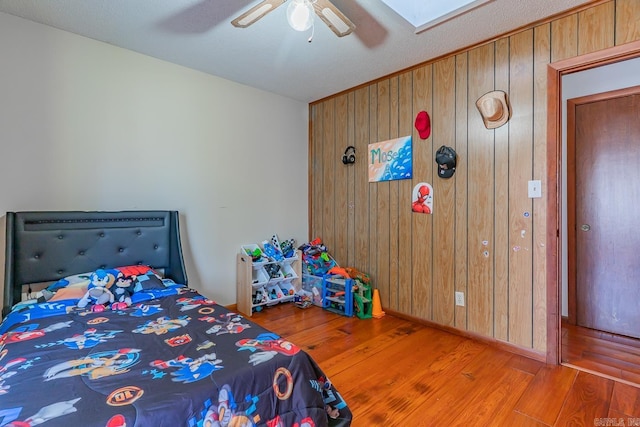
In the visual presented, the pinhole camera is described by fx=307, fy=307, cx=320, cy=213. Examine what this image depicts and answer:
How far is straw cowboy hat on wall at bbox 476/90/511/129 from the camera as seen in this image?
7.77 feet

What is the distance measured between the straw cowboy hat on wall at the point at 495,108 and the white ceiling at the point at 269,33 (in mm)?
467

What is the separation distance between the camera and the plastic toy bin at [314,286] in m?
3.52

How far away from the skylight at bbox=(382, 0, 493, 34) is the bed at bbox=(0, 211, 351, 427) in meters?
2.26

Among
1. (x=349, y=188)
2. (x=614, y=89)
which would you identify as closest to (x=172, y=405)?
(x=349, y=188)

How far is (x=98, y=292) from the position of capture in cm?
203

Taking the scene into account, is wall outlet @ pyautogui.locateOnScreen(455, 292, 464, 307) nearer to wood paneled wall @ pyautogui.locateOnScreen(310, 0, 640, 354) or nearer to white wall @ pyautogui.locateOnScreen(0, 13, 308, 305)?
wood paneled wall @ pyautogui.locateOnScreen(310, 0, 640, 354)

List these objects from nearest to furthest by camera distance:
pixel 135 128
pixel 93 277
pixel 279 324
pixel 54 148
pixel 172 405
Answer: pixel 172 405 → pixel 93 277 → pixel 54 148 → pixel 135 128 → pixel 279 324

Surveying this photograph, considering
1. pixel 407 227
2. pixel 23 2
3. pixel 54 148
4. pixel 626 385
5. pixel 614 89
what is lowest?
pixel 626 385

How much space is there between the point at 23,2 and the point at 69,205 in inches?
54.5

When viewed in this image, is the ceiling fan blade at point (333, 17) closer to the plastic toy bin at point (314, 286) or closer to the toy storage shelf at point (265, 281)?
the toy storage shelf at point (265, 281)

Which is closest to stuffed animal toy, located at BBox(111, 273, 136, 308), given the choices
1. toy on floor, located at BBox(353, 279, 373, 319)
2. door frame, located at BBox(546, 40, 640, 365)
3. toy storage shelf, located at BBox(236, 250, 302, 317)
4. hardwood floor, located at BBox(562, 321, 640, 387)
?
toy storage shelf, located at BBox(236, 250, 302, 317)

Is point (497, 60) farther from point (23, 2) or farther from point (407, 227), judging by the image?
point (23, 2)

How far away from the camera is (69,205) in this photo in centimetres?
241

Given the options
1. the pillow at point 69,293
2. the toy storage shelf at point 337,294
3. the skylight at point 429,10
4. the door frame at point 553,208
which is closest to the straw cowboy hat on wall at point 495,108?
the door frame at point 553,208
